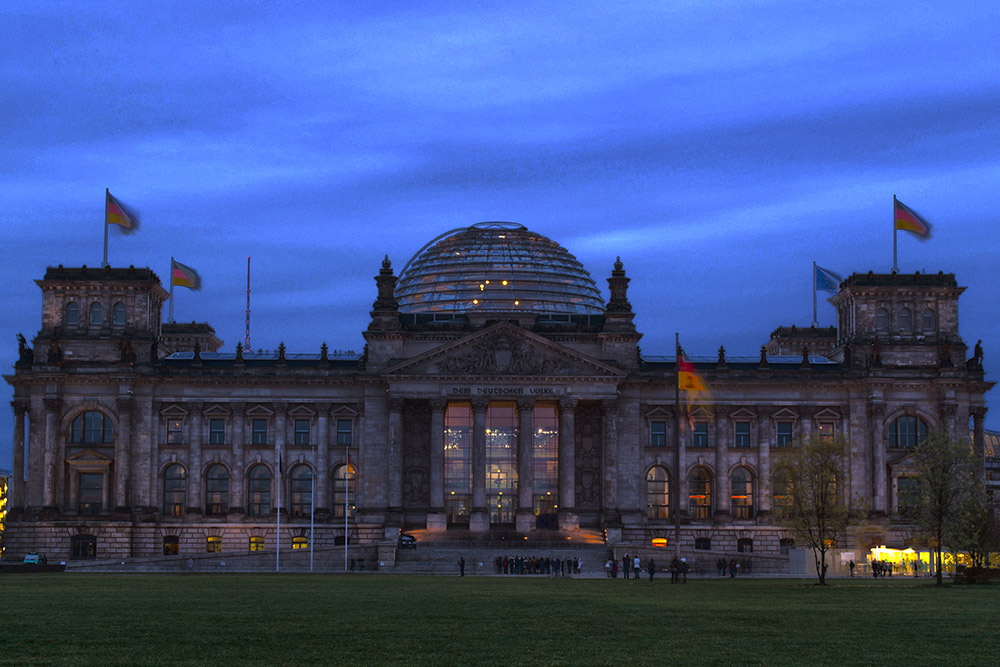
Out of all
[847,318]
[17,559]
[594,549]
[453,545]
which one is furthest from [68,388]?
[847,318]

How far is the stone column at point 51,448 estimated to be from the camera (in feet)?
376

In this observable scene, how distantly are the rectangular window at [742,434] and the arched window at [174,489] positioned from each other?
148ft

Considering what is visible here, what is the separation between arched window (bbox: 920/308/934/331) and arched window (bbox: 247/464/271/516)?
181ft

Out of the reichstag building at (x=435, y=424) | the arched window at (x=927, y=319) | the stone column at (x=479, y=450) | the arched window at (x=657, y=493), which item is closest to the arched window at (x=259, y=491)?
the reichstag building at (x=435, y=424)

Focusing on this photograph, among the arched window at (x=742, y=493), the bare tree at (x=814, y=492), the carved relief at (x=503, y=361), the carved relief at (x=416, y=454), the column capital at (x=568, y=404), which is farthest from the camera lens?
the arched window at (x=742, y=493)

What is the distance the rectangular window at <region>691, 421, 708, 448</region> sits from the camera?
119 metres

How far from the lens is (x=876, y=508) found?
116312 millimetres

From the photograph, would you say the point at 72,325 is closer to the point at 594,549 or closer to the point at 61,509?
the point at 61,509

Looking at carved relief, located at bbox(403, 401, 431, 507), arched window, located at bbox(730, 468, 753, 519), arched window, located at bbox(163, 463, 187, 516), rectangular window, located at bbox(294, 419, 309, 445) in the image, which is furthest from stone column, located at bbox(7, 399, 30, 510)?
arched window, located at bbox(730, 468, 753, 519)

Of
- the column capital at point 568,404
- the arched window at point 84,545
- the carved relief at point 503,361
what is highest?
the carved relief at point 503,361

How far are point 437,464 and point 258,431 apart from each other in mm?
15937

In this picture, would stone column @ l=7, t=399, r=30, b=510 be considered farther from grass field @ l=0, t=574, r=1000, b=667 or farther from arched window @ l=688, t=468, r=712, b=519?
grass field @ l=0, t=574, r=1000, b=667

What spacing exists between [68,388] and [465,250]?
3770 cm

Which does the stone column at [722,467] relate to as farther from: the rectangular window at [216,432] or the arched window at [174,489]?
the arched window at [174,489]
